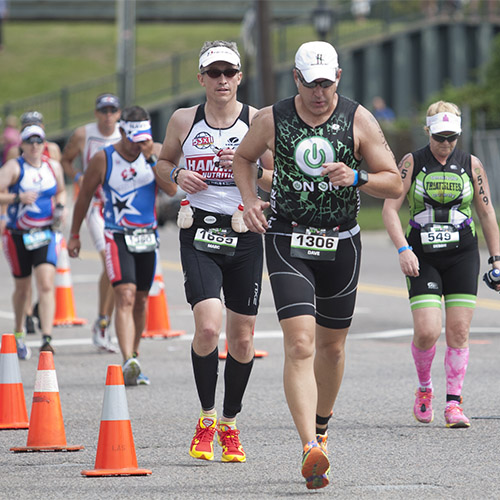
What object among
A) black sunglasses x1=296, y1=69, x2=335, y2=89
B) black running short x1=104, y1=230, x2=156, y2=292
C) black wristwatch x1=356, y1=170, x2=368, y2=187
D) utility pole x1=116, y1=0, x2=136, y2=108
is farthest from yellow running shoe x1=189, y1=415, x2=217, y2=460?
utility pole x1=116, y1=0, x2=136, y2=108

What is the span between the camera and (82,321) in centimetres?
1507

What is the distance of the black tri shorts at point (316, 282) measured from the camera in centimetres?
694

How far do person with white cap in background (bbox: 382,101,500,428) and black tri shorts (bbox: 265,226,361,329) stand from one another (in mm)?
1455

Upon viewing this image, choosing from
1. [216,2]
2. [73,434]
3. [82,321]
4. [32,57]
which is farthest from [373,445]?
[32,57]

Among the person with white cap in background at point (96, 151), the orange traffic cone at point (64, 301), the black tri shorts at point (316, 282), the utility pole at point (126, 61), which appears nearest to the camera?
the black tri shorts at point (316, 282)

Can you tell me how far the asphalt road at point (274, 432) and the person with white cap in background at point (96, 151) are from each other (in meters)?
0.23

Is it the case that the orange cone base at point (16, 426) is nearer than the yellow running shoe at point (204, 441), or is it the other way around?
the yellow running shoe at point (204, 441)

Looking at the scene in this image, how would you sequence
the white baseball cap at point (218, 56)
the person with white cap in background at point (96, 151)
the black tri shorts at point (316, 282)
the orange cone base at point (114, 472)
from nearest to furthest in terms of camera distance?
the black tri shorts at point (316, 282) → the orange cone base at point (114, 472) → the white baseball cap at point (218, 56) → the person with white cap in background at point (96, 151)

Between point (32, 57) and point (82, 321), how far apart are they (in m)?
54.5

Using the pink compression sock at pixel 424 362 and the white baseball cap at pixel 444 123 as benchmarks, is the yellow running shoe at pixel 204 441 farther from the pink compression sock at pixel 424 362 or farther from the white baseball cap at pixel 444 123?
the white baseball cap at pixel 444 123

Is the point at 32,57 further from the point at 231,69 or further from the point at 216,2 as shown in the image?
the point at 231,69

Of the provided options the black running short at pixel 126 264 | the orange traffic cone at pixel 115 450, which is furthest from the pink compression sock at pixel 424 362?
the black running short at pixel 126 264

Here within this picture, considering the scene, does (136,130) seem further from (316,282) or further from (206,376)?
(316,282)

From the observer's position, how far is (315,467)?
6.48 metres
